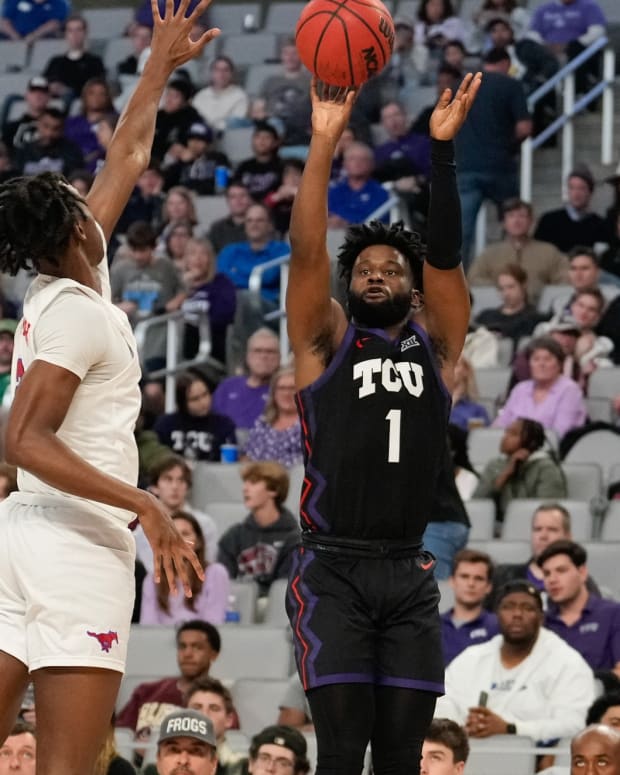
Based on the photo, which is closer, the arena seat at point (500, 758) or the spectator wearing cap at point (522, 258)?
the arena seat at point (500, 758)

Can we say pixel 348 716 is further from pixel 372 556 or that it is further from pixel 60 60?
pixel 60 60

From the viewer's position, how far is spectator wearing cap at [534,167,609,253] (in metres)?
12.3

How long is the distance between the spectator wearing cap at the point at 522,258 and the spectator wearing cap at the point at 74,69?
18.2ft

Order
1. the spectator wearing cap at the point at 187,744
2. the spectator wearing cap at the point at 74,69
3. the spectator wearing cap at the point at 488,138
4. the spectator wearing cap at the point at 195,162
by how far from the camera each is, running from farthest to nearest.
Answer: the spectator wearing cap at the point at 74,69
the spectator wearing cap at the point at 195,162
the spectator wearing cap at the point at 488,138
the spectator wearing cap at the point at 187,744

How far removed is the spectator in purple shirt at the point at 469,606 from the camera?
8.02m

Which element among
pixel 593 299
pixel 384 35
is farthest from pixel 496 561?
pixel 384 35

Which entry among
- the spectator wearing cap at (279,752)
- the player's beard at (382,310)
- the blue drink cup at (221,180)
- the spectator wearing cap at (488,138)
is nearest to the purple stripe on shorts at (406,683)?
the player's beard at (382,310)

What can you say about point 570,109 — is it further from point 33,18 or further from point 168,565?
point 168,565

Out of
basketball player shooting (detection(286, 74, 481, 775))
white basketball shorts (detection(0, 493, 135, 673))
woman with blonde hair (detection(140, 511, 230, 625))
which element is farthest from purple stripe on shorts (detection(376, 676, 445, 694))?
woman with blonde hair (detection(140, 511, 230, 625))

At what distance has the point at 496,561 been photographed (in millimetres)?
8766

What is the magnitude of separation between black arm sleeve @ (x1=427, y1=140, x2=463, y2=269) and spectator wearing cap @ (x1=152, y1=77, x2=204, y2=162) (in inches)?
403

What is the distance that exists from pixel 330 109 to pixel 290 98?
10.2 m

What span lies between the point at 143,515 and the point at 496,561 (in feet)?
17.0

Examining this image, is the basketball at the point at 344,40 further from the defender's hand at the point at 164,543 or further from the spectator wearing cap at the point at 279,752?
the spectator wearing cap at the point at 279,752
